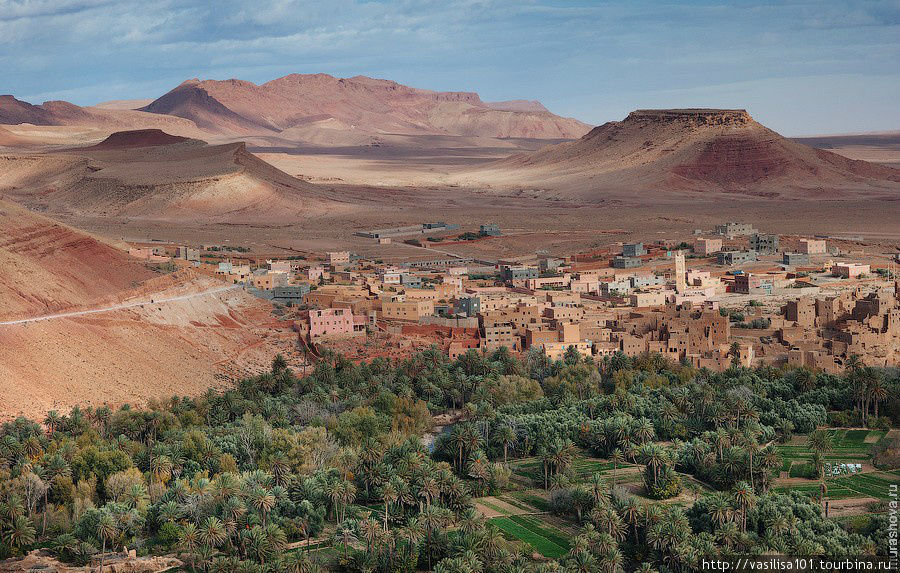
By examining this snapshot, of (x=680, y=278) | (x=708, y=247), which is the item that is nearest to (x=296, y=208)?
(x=708, y=247)

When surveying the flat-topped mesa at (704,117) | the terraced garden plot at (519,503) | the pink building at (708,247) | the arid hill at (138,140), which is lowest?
the terraced garden plot at (519,503)

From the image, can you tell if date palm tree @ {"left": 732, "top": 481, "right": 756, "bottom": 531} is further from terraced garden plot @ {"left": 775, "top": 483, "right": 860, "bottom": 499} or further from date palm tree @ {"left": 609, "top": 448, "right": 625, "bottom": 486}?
date palm tree @ {"left": 609, "top": 448, "right": 625, "bottom": 486}

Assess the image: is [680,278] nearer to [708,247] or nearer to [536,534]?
[708,247]

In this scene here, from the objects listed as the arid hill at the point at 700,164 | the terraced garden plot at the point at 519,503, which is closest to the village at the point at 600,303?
the terraced garden plot at the point at 519,503

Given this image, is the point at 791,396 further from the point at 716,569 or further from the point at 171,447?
the point at 171,447

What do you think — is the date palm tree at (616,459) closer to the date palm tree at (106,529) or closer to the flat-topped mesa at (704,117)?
the date palm tree at (106,529)

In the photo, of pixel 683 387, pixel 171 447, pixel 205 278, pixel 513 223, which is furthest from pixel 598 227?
pixel 171 447
